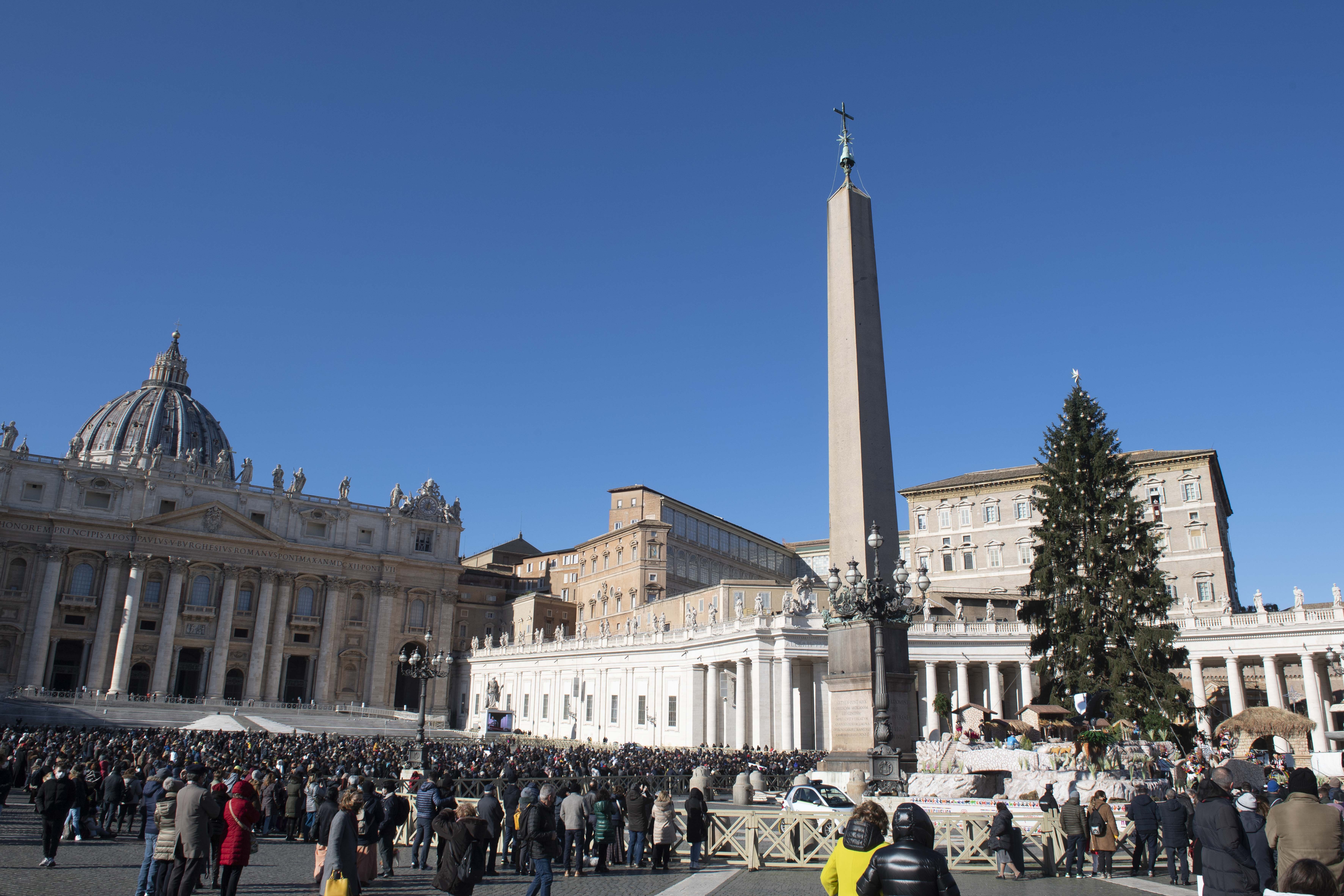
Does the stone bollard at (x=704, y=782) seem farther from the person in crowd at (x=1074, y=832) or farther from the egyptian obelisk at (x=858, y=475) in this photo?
the person in crowd at (x=1074, y=832)

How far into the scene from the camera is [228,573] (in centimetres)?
7000

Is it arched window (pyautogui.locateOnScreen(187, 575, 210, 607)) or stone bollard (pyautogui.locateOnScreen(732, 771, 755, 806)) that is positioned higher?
arched window (pyautogui.locateOnScreen(187, 575, 210, 607))

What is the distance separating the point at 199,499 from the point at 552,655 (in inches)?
1308

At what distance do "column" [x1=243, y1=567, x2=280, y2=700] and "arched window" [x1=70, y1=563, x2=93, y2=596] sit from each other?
11142 millimetres

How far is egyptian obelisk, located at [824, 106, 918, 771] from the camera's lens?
53.9ft

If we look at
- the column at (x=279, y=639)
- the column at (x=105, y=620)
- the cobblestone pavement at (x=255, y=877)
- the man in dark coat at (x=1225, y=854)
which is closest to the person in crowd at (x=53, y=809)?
the cobblestone pavement at (x=255, y=877)

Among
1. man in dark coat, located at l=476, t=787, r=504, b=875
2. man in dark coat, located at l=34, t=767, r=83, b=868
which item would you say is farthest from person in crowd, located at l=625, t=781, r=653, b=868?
man in dark coat, located at l=34, t=767, r=83, b=868

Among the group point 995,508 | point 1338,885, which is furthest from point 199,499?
point 1338,885

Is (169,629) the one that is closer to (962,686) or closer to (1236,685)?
(962,686)

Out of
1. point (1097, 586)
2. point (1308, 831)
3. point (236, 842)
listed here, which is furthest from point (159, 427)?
point (1308, 831)

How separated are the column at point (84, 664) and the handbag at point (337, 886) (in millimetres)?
69630

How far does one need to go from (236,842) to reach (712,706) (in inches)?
1385

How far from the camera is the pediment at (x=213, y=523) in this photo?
222 ft

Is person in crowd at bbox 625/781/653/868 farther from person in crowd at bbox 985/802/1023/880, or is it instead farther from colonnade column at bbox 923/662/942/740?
colonnade column at bbox 923/662/942/740
